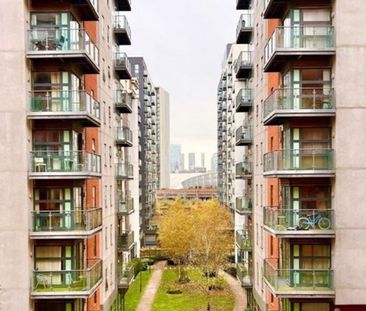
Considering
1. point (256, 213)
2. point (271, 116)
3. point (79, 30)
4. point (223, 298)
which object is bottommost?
point (223, 298)

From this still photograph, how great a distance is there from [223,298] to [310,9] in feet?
99.1

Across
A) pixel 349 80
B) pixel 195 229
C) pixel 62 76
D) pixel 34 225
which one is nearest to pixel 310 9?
pixel 349 80

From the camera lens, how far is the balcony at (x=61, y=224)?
24.7 meters

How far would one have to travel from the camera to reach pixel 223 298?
48656 millimetres

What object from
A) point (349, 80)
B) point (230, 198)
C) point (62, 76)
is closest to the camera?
point (349, 80)

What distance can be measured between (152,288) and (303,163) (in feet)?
108

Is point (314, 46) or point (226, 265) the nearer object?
point (314, 46)

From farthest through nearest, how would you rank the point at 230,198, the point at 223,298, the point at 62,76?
1. the point at 230,198
2. the point at 223,298
3. the point at 62,76

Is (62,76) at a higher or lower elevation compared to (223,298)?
higher

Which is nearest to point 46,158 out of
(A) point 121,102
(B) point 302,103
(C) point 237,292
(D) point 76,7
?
(D) point 76,7

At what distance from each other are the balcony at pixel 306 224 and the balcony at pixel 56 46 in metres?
11.2

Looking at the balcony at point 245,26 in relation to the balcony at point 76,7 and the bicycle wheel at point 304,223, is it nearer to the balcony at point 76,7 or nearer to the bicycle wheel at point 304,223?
the balcony at point 76,7

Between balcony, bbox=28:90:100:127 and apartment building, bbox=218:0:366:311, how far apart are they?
828cm

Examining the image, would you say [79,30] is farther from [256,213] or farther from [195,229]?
[195,229]
